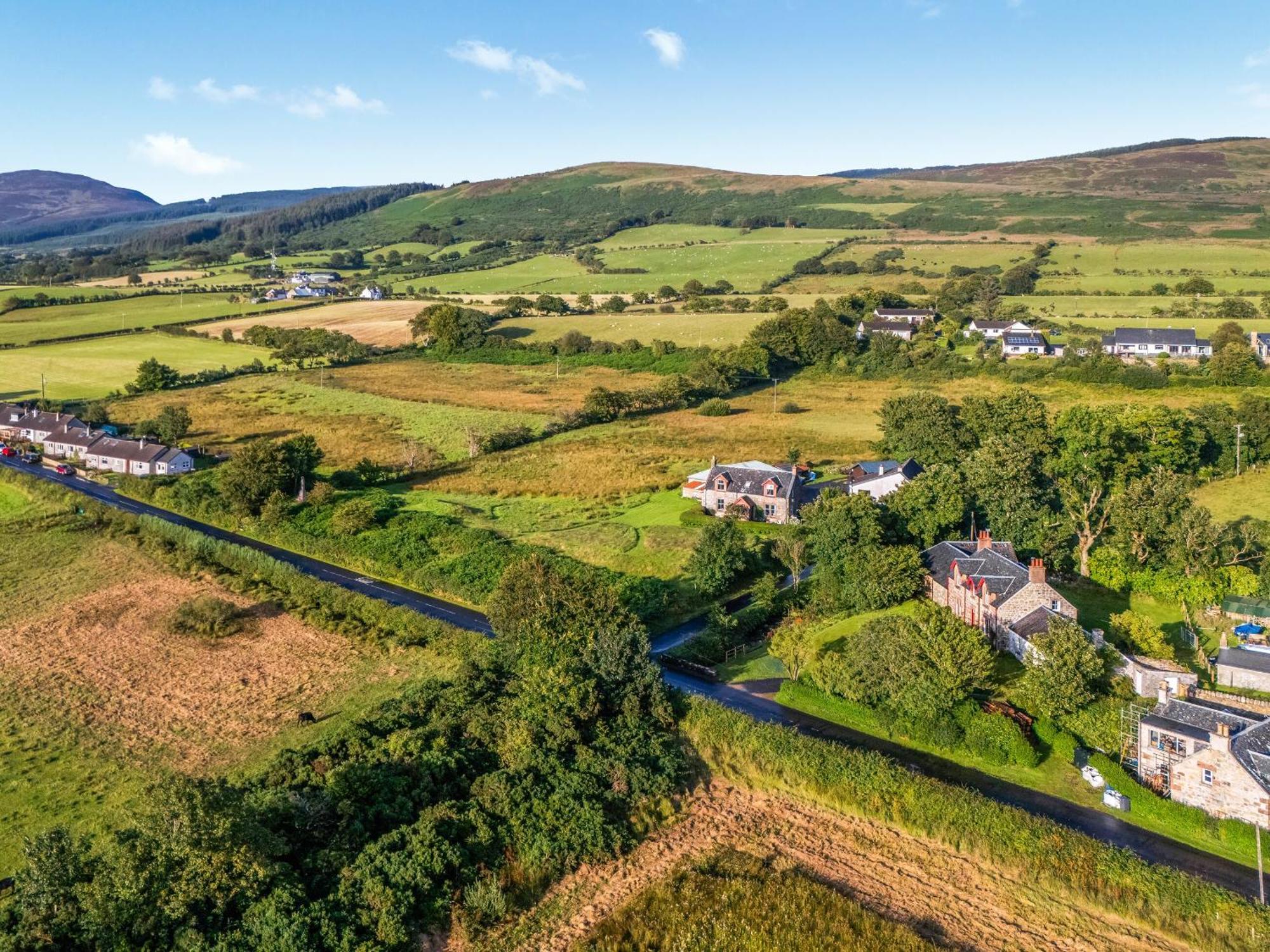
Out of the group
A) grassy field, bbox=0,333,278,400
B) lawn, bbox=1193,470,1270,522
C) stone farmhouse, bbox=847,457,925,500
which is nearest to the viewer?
lawn, bbox=1193,470,1270,522

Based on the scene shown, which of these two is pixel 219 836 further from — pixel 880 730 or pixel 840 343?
pixel 840 343

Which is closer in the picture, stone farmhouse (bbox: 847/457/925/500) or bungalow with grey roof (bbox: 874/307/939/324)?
stone farmhouse (bbox: 847/457/925/500)

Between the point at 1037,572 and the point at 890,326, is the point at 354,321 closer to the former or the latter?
the point at 890,326

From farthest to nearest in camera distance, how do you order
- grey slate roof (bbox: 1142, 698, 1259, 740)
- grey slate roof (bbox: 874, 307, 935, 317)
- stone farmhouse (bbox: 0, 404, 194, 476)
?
grey slate roof (bbox: 874, 307, 935, 317) → stone farmhouse (bbox: 0, 404, 194, 476) → grey slate roof (bbox: 1142, 698, 1259, 740)

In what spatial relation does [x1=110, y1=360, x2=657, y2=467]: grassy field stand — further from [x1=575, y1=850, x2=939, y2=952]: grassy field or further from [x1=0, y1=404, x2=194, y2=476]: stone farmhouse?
[x1=575, y1=850, x2=939, y2=952]: grassy field

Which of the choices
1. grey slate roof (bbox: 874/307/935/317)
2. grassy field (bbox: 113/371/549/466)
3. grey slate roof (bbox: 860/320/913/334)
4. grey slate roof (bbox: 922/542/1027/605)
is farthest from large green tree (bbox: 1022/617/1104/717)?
grey slate roof (bbox: 874/307/935/317)

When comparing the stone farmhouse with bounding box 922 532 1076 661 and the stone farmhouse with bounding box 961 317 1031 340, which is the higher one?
the stone farmhouse with bounding box 961 317 1031 340

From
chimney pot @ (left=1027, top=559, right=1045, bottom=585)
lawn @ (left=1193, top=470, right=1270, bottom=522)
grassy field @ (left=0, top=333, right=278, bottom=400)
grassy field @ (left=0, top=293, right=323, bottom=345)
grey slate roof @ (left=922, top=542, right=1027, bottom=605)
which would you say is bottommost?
lawn @ (left=1193, top=470, right=1270, bottom=522)
